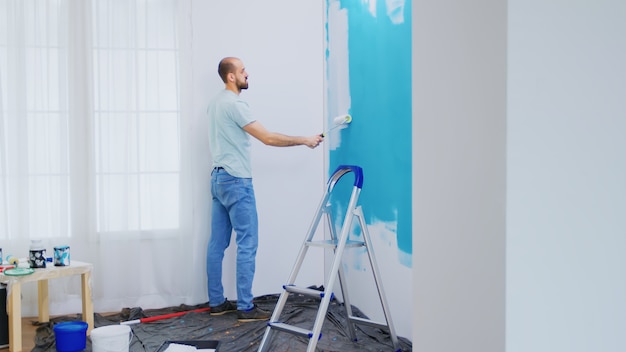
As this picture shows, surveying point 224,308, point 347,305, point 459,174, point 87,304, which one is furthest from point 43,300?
point 459,174

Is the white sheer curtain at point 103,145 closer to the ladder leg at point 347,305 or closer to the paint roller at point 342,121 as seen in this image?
the paint roller at point 342,121

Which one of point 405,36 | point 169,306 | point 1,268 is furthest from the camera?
point 169,306

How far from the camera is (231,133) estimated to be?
369cm

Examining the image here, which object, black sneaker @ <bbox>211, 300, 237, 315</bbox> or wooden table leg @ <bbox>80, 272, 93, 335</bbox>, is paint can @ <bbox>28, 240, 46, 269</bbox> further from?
black sneaker @ <bbox>211, 300, 237, 315</bbox>

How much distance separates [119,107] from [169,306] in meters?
1.40

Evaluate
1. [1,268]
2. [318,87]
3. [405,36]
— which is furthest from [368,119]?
[1,268]

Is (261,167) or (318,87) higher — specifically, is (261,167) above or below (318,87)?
below

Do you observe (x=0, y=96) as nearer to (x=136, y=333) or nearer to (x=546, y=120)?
(x=136, y=333)

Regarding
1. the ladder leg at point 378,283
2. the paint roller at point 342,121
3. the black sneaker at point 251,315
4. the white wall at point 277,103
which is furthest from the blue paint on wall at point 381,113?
Result: the black sneaker at point 251,315

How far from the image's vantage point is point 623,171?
0.99m

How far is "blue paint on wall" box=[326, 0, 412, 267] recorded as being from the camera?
9.48ft

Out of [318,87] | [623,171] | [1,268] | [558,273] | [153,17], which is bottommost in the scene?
[1,268]

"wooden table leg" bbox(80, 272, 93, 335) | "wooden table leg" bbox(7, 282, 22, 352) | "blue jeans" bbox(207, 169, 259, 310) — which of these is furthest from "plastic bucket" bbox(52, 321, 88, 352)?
"blue jeans" bbox(207, 169, 259, 310)

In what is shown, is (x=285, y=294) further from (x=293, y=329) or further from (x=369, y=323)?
(x=369, y=323)
